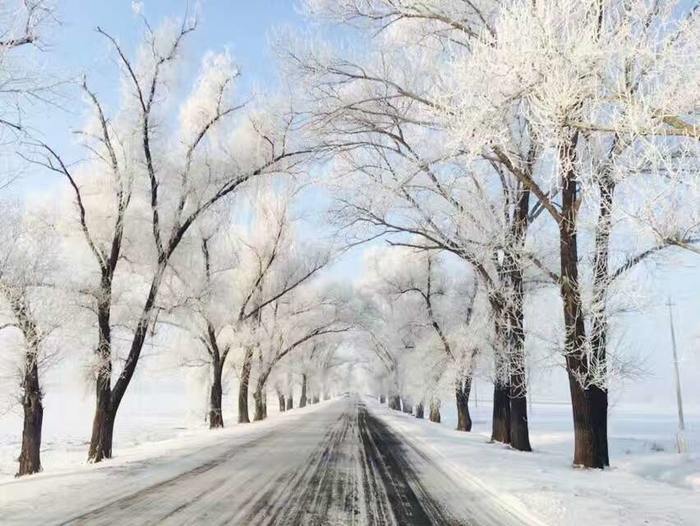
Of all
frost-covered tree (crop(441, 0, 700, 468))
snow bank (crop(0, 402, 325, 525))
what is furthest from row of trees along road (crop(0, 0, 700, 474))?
snow bank (crop(0, 402, 325, 525))

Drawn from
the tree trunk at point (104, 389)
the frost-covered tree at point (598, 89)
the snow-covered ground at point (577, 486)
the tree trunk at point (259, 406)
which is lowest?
the tree trunk at point (259, 406)

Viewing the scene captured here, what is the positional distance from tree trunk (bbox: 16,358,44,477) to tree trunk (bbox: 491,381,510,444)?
43.2 feet

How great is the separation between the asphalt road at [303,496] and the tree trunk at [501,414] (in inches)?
240

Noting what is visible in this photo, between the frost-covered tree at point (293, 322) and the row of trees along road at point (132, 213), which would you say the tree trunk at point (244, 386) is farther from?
the row of trees along road at point (132, 213)

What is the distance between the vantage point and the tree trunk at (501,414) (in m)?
17.5

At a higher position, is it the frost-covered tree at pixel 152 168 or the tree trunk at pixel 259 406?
the frost-covered tree at pixel 152 168

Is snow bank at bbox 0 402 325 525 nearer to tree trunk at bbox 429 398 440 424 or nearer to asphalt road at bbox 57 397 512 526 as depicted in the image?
asphalt road at bbox 57 397 512 526

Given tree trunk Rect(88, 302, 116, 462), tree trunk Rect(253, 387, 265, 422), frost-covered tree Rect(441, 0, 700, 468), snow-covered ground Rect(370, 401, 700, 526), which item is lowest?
tree trunk Rect(253, 387, 265, 422)

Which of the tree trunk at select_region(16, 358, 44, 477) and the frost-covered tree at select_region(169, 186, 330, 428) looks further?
the frost-covered tree at select_region(169, 186, 330, 428)

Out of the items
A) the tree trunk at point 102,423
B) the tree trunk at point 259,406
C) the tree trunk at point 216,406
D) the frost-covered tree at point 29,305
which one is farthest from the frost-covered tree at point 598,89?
the tree trunk at point 259,406

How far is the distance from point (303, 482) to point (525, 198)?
33.3 ft

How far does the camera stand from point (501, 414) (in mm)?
17828

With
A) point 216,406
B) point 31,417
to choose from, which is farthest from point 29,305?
point 216,406

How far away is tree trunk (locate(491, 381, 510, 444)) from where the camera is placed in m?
17.5
